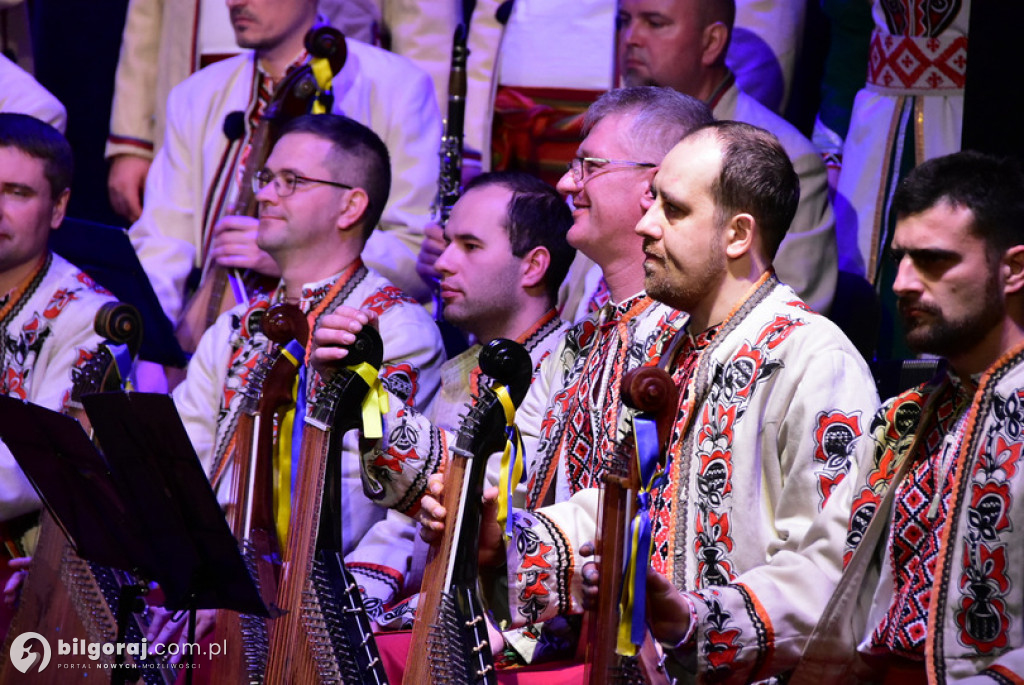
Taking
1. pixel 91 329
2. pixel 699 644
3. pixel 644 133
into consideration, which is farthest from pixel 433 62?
pixel 699 644

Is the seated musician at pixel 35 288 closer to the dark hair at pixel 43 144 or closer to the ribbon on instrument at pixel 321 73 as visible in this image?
the dark hair at pixel 43 144

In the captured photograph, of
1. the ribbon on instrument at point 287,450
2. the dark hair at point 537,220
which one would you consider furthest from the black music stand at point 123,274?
the ribbon on instrument at point 287,450

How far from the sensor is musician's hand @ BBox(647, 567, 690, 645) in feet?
8.16

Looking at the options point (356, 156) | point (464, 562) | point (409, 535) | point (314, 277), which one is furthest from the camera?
point (356, 156)

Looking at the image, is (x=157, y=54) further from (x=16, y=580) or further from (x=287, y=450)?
(x=287, y=450)

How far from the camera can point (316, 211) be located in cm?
441

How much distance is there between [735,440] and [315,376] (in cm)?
157

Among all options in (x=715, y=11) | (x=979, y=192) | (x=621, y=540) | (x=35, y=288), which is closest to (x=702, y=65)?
(x=715, y=11)

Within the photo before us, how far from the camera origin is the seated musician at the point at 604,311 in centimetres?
328

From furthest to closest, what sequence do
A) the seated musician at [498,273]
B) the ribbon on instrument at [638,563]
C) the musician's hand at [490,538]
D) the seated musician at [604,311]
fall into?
the seated musician at [498,273]
the seated musician at [604,311]
the musician's hand at [490,538]
the ribbon on instrument at [638,563]

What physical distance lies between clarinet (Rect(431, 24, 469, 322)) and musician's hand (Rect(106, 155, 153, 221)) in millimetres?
1655

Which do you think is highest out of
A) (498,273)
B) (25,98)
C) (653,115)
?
(653,115)

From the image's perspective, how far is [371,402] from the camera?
9.61 feet

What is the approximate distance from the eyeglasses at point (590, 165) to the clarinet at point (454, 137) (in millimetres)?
1254
